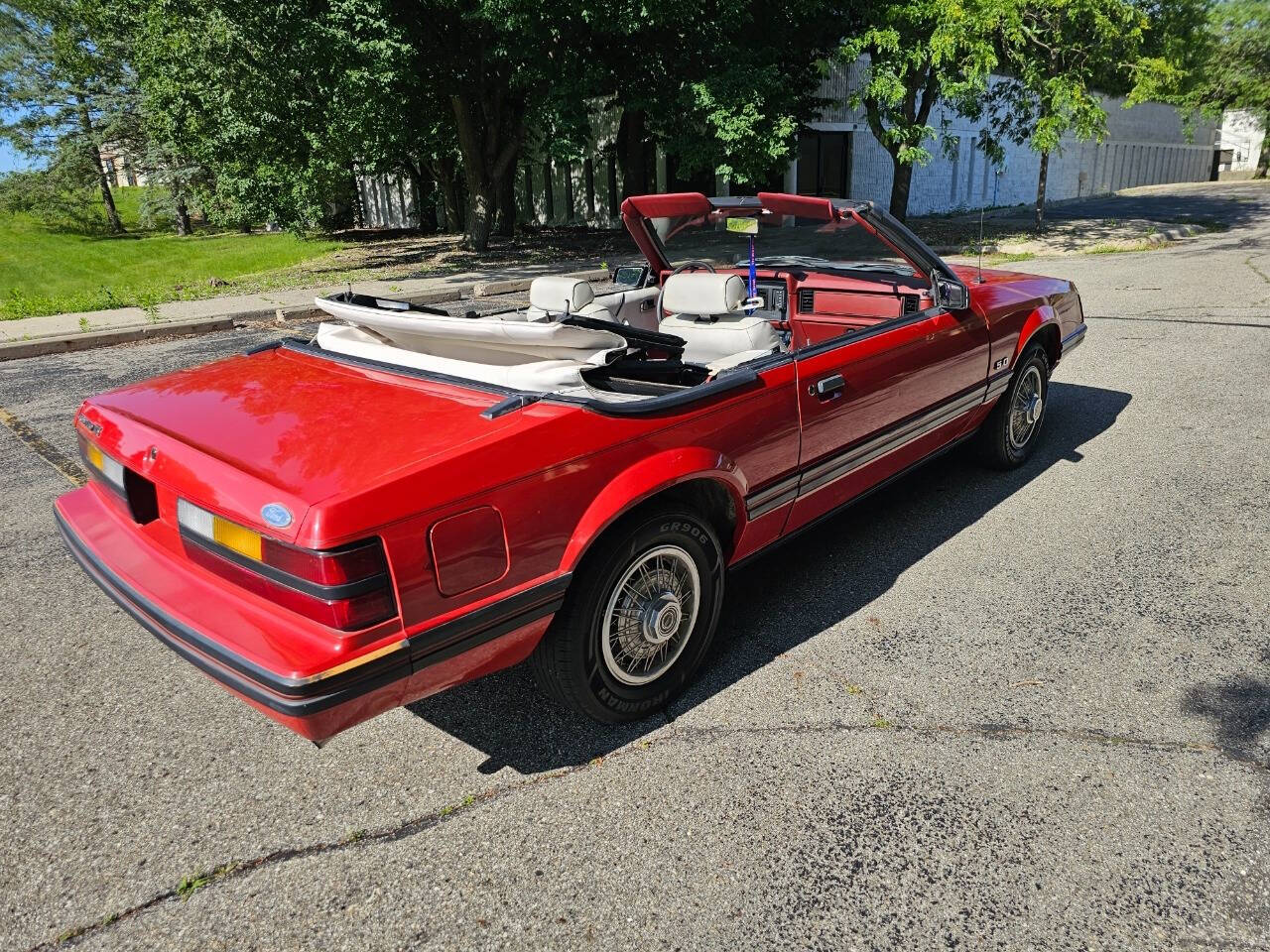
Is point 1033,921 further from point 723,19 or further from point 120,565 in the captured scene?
point 723,19

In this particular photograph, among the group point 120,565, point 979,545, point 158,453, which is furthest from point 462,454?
point 979,545

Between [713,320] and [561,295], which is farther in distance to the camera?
[713,320]

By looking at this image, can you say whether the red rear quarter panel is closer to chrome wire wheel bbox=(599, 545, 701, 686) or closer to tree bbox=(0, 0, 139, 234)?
chrome wire wheel bbox=(599, 545, 701, 686)

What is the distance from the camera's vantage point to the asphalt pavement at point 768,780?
2.23 metres

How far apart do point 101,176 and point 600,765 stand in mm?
39769

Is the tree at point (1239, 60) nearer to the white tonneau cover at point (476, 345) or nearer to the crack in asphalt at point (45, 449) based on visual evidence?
the white tonneau cover at point (476, 345)

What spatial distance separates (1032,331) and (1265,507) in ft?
4.79

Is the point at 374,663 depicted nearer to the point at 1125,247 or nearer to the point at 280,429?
the point at 280,429

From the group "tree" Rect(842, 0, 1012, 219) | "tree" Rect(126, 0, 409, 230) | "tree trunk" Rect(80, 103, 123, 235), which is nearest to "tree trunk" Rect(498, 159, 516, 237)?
"tree" Rect(126, 0, 409, 230)

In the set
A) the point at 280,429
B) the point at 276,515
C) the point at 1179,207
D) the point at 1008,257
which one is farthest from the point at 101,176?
the point at 276,515

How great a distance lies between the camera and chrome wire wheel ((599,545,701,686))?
9.22ft

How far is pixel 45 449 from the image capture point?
611cm

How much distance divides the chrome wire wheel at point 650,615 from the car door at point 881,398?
689mm

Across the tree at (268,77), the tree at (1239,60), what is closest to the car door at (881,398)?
the tree at (268,77)
